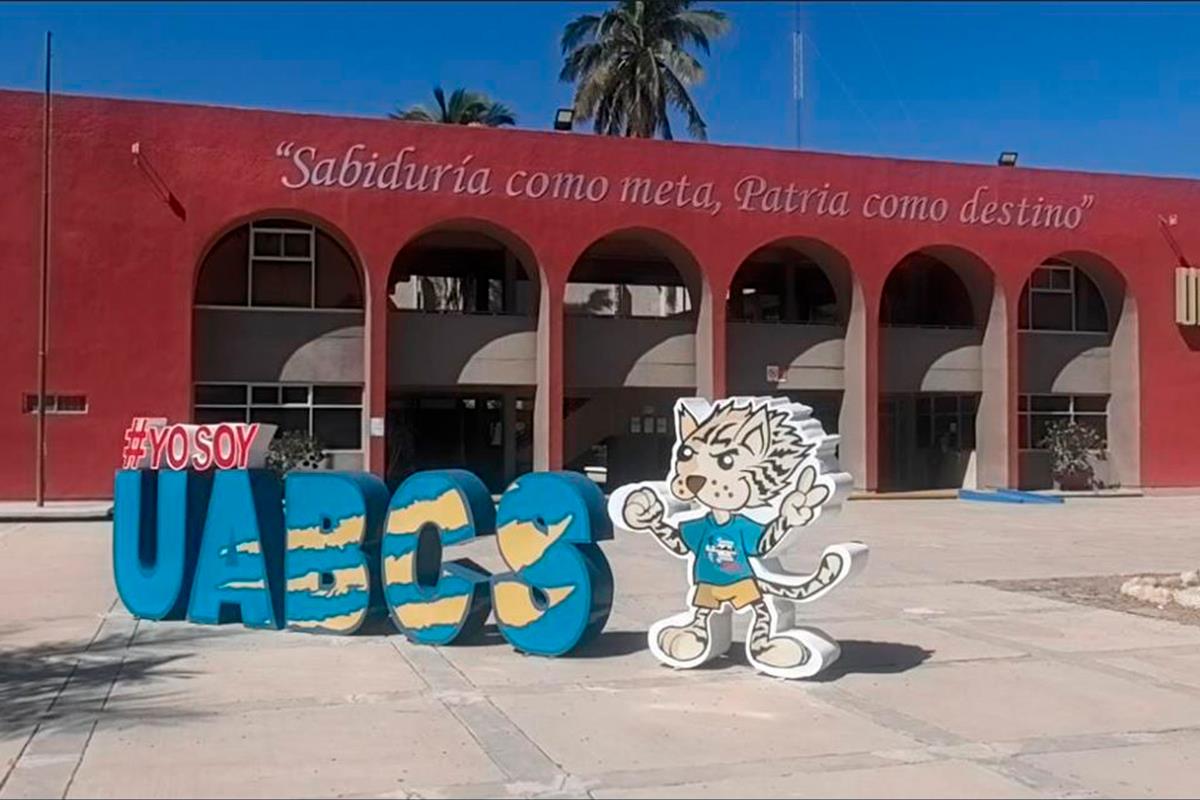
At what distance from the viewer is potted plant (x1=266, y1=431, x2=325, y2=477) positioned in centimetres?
2778

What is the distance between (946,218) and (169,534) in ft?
85.2

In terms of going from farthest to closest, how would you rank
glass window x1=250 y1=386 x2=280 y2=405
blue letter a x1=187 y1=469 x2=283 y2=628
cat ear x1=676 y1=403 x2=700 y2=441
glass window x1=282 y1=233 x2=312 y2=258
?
1. glass window x1=282 y1=233 x2=312 y2=258
2. glass window x1=250 y1=386 x2=280 y2=405
3. blue letter a x1=187 y1=469 x2=283 y2=628
4. cat ear x1=676 y1=403 x2=700 y2=441

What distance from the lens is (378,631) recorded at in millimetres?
11641

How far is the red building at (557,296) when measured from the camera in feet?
88.2

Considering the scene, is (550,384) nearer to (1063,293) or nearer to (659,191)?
(659,191)

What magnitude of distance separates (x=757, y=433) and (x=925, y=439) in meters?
29.6

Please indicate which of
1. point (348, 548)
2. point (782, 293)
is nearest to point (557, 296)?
point (782, 293)

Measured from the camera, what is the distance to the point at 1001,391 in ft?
113

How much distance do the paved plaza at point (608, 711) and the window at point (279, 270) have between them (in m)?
16.1

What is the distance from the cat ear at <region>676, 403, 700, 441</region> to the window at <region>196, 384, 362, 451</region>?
20175 millimetres

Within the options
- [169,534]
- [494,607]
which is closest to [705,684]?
[494,607]

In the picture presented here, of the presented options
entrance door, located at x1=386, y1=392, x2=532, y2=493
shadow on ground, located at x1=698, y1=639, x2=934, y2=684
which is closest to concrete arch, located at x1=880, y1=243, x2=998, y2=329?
entrance door, located at x1=386, y1=392, x2=532, y2=493

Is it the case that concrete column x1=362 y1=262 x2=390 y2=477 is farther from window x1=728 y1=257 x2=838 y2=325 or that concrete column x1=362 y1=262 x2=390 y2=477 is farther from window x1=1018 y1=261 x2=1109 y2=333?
window x1=1018 y1=261 x2=1109 y2=333

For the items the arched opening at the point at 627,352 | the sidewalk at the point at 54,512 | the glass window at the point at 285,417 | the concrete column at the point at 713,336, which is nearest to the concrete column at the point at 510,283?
the arched opening at the point at 627,352
